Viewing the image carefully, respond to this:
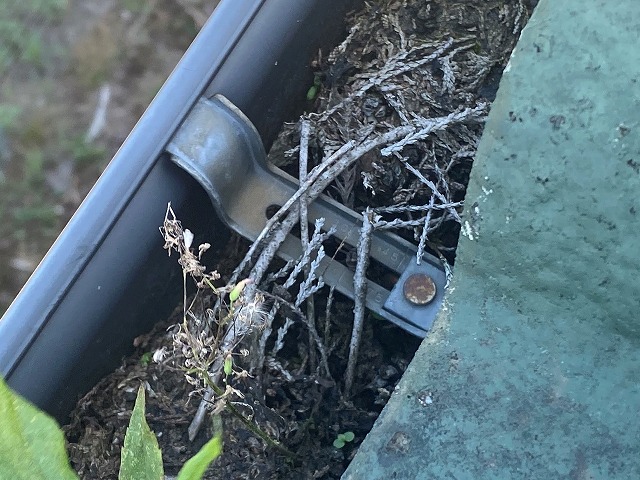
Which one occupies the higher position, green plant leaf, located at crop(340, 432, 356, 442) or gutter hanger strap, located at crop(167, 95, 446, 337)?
gutter hanger strap, located at crop(167, 95, 446, 337)

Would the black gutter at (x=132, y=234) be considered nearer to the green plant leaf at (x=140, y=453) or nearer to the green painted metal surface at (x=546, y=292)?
the green plant leaf at (x=140, y=453)

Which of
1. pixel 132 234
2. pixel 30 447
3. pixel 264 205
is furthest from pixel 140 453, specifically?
pixel 264 205

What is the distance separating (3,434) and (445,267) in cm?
59

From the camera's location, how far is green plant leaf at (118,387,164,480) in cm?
60

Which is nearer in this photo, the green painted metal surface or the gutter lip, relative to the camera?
the green painted metal surface

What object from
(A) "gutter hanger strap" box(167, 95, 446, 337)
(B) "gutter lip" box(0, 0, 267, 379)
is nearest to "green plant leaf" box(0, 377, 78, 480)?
(B) "gutter lip" box(0, 0, 267, 379)

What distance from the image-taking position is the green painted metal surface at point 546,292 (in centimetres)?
62

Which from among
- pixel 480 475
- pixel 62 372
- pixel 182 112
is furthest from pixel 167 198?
pixel 480 475

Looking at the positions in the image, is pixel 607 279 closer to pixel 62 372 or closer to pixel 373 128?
pixel 373 128

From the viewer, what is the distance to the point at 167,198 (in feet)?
2.96

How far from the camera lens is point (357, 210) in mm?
1041

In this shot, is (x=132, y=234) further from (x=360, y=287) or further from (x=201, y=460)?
(x=201, y=460)

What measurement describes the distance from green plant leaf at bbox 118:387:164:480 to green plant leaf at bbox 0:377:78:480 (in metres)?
0.05

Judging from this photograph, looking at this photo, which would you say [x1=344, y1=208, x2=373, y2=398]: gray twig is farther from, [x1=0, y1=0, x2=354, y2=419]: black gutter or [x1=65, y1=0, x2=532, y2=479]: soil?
[x1=0, y1=0, x2=354, y2=419]: black gutter
